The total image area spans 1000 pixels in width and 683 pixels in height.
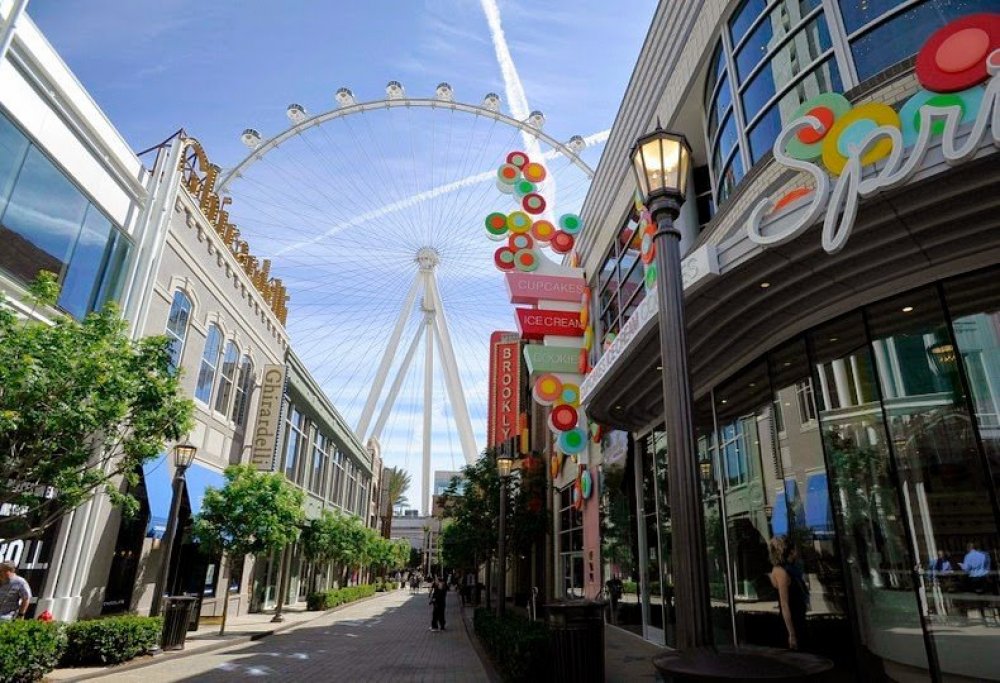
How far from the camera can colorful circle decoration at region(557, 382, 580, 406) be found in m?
22.1

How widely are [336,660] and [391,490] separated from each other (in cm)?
9412

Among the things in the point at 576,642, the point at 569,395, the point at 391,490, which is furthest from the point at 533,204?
the point at 391,490

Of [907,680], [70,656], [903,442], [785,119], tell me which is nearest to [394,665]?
[70,656]

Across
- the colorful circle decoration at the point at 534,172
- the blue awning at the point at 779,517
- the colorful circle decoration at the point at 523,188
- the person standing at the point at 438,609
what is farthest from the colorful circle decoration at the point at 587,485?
the colorful circle decoration at the point at 534,172

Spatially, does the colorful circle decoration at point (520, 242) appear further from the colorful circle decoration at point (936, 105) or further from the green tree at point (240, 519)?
the colorful circle decoration at point (936, 105)

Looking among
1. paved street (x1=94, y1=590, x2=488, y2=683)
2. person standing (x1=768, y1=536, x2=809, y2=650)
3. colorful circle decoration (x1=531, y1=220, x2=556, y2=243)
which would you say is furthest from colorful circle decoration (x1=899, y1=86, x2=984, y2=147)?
colorful circle decoration (x1=531, y1=220, x2=556, y2=243)

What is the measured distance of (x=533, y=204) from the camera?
23781 millimetres

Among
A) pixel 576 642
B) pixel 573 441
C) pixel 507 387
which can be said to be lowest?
pixel 576 642

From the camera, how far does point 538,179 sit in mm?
24406

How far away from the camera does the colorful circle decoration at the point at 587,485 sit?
21.1 meters

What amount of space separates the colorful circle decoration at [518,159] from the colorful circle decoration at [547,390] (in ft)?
29.8

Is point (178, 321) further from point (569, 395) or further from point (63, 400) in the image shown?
point (569, 395)

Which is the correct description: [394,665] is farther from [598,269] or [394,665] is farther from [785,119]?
[598,269]

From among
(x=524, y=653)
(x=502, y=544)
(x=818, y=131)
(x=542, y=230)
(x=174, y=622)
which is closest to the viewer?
(x=818, y=131)
